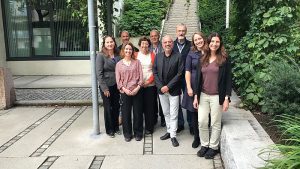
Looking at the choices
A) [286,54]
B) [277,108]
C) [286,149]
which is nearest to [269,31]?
[286,54]

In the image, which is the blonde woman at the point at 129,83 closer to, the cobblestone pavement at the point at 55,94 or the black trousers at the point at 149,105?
the black trousers at the point at 149,105

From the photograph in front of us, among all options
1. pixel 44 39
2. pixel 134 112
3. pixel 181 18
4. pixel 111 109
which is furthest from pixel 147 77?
pixel 181 18

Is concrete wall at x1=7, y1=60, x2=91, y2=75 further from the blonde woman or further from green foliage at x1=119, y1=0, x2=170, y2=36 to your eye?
the blonde woman

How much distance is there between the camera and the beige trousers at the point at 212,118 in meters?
4.89

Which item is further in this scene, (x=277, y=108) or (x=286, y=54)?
(x=286, y=54)

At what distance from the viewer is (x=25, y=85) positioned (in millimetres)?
10820

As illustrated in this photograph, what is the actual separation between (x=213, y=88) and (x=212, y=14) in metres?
11.7

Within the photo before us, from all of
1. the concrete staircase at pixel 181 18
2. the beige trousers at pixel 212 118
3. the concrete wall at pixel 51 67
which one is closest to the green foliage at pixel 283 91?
the beige trousers at pixel 212 118

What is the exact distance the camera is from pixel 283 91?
5.02 m

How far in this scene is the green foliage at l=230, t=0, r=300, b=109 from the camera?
6047mm

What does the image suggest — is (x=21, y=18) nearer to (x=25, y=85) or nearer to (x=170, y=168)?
(x=25, y=85)

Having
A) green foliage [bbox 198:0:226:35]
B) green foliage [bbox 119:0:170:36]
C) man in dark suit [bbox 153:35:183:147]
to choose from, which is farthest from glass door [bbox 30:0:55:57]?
man in dark suit [bbox 153:35:183:147]

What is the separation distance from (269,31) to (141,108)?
2705 millimetres

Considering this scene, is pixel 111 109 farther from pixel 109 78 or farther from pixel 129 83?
pixel 129 83
